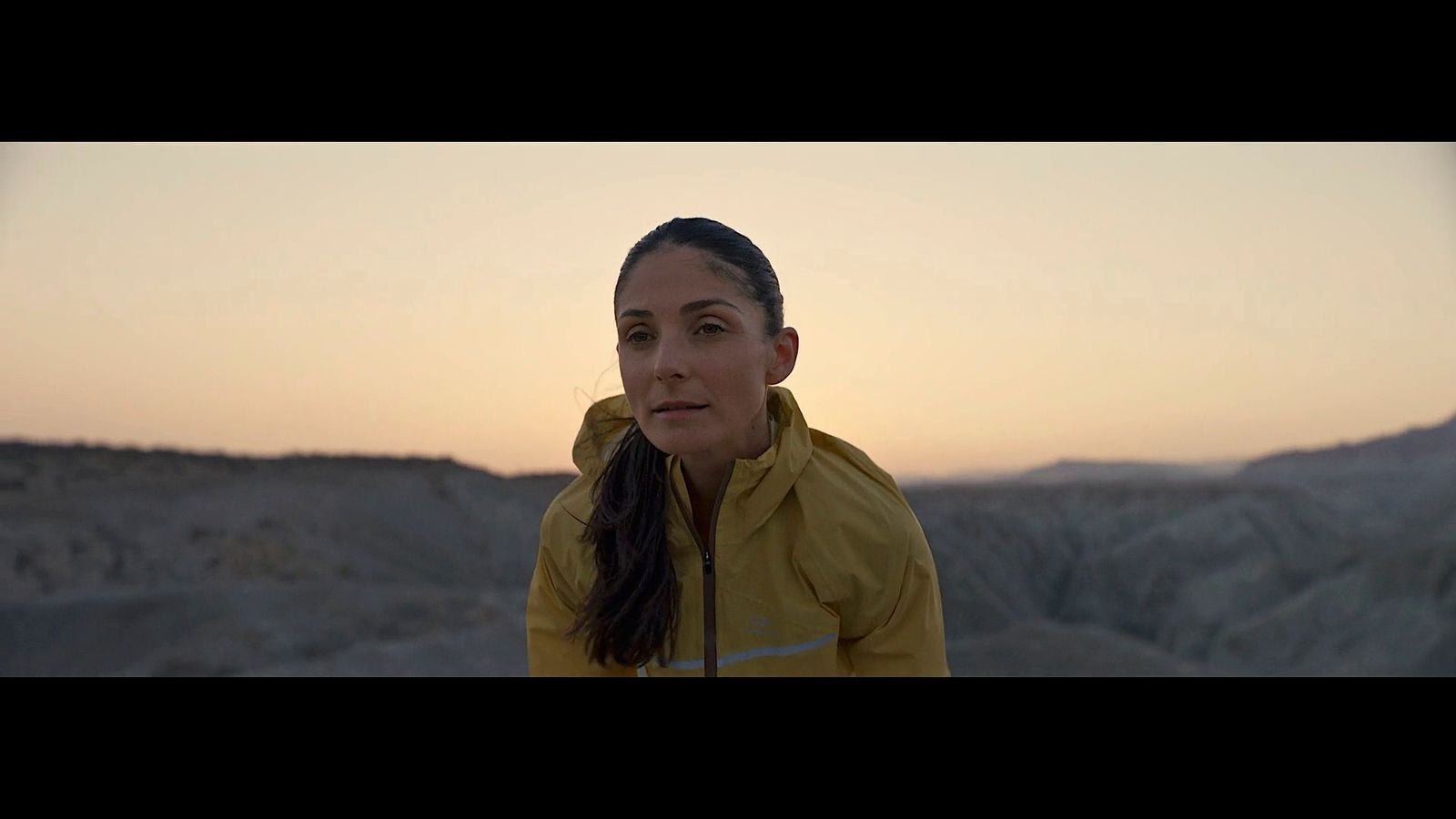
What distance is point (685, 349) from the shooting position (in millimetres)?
2465

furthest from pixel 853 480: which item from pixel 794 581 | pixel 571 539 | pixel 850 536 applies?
pixel 571 539

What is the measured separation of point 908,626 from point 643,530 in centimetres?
66

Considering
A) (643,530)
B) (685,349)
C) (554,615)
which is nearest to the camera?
(685,349)

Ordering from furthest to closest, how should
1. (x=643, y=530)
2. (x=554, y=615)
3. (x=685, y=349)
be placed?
(x=554, y=615) < (x=643, y=530) < (x=685, y=349)

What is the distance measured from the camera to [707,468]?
2.69 m

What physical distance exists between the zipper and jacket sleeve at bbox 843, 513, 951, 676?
35 cm

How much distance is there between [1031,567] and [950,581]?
4095 millimetres

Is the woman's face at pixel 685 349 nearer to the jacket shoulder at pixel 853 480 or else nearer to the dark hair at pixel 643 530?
the dark hair at pixel 643 530


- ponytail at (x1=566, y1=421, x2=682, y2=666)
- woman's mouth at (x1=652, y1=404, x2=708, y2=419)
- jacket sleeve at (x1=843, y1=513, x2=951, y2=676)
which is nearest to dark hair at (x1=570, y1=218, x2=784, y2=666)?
ponytail at (x1=566, y1=421, x2=682, y2=666)

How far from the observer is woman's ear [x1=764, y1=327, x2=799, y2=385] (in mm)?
2676

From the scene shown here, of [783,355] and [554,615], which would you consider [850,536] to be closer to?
[783,355]

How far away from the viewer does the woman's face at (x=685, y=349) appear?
2.47 m

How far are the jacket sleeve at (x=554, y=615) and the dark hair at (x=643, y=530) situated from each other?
67 mm

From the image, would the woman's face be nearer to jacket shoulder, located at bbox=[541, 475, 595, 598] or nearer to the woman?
the woman
